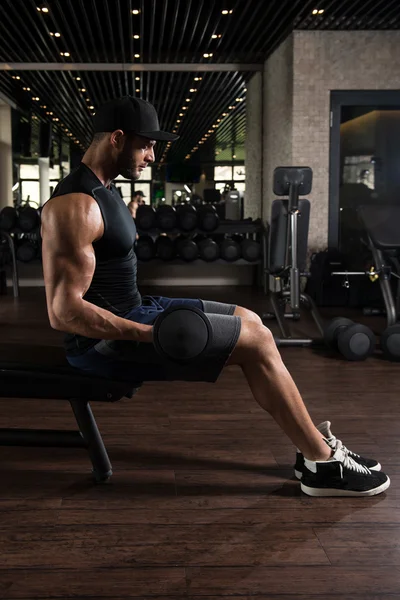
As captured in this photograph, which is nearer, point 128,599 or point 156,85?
point 128,599

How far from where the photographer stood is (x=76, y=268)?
64.9 inches

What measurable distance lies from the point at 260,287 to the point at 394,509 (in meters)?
5.64

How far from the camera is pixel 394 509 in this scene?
179cm

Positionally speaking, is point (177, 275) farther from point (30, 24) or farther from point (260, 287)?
point (30, 24)

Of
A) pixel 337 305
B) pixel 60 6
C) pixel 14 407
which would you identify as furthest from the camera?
pixel 337 305

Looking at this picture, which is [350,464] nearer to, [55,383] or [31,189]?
[55,383]

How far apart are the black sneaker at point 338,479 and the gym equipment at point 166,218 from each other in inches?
190

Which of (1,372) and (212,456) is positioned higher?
(1,372)

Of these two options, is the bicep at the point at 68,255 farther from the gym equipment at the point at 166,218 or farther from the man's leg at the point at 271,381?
the gym equipment at the point at 166,218

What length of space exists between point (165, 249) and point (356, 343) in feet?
11.3

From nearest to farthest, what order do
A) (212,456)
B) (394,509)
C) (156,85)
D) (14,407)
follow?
(394,509) → (212,456) → (14,407) → (156,85)

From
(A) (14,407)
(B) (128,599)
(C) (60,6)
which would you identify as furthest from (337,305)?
(B) (128,599)

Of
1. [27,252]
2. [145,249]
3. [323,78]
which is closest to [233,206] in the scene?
[145,249]

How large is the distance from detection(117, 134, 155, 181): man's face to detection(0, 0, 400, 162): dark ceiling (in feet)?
12.4
